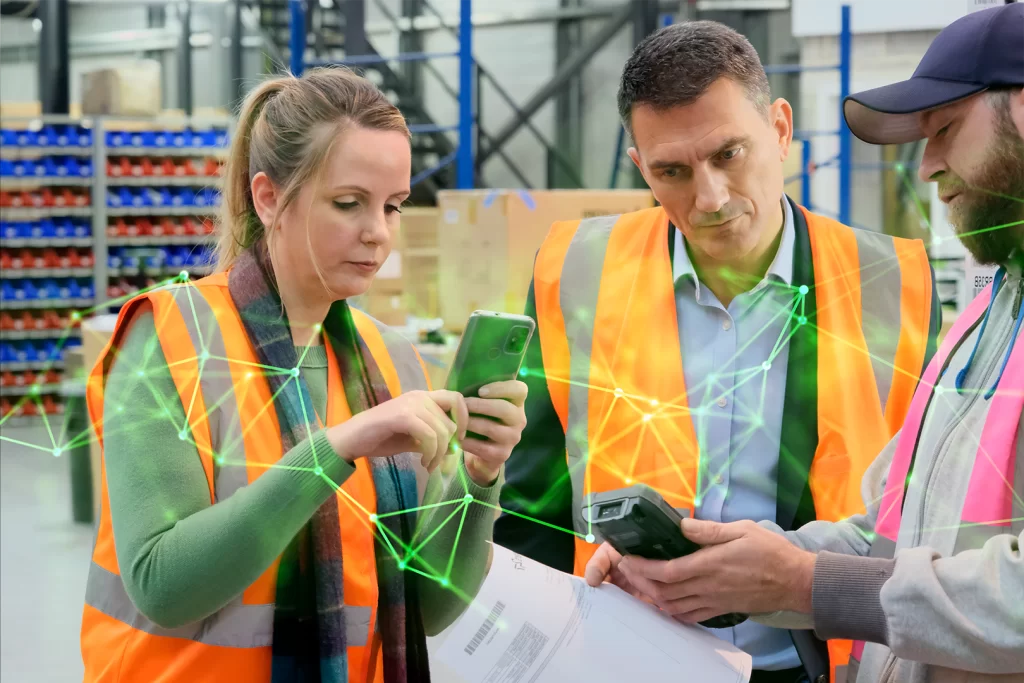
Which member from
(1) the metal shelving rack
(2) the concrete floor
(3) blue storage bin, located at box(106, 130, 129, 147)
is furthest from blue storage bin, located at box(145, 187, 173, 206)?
(2) the concrete floor

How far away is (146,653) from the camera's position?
131 centimetres

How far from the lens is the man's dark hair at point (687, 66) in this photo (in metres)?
1.50

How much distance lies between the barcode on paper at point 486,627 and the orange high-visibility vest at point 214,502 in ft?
0.79

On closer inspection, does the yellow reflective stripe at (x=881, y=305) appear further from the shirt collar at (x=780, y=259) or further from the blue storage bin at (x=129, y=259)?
the blue storage bin at (x=129, y=259)

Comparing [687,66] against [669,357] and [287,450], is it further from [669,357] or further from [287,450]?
[287,450]

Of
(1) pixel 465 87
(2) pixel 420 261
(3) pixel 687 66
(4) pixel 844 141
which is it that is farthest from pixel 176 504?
(4) pixel 844 141

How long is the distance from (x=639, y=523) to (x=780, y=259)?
0.56 metres

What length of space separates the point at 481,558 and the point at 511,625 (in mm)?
218

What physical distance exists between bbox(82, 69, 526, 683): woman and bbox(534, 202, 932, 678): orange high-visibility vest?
0.26 m

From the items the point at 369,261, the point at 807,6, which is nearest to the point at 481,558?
the point at 369,261

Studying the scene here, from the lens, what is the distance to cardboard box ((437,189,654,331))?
3.90 meters

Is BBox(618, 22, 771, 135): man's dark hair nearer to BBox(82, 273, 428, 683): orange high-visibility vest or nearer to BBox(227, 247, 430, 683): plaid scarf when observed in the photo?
BBox(227, 247, 430, 683): plaid scarf

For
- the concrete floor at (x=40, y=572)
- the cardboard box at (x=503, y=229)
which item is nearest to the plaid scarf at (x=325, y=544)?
the cardboard box at (x=503, y=229)

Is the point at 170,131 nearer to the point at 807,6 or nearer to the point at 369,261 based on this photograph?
the point at 807,6
